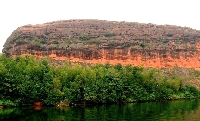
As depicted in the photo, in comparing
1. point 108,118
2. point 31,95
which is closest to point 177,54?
point 31,95

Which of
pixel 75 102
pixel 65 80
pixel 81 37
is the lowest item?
pixel 75 102

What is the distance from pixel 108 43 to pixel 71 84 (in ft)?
121

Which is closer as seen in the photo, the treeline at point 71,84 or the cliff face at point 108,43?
the treeline at point 71,84

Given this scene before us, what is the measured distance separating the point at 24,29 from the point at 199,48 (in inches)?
1855

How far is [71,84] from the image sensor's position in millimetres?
53344

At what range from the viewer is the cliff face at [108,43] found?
85.4m

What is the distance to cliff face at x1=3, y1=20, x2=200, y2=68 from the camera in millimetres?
85438

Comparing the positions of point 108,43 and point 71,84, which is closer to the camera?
point 71,84

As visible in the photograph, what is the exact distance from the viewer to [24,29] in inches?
3617

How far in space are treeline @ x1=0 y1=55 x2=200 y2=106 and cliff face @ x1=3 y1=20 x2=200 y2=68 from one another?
2442cm

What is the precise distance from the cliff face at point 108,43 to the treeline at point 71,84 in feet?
80.1

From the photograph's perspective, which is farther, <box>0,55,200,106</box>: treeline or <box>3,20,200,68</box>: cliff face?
<box>3,20,200,68</box>: cliff face

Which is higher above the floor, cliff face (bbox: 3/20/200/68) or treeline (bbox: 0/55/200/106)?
cliff face (bbox: 3/20/200/68)

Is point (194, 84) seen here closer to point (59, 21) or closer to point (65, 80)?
point (65, 80)
